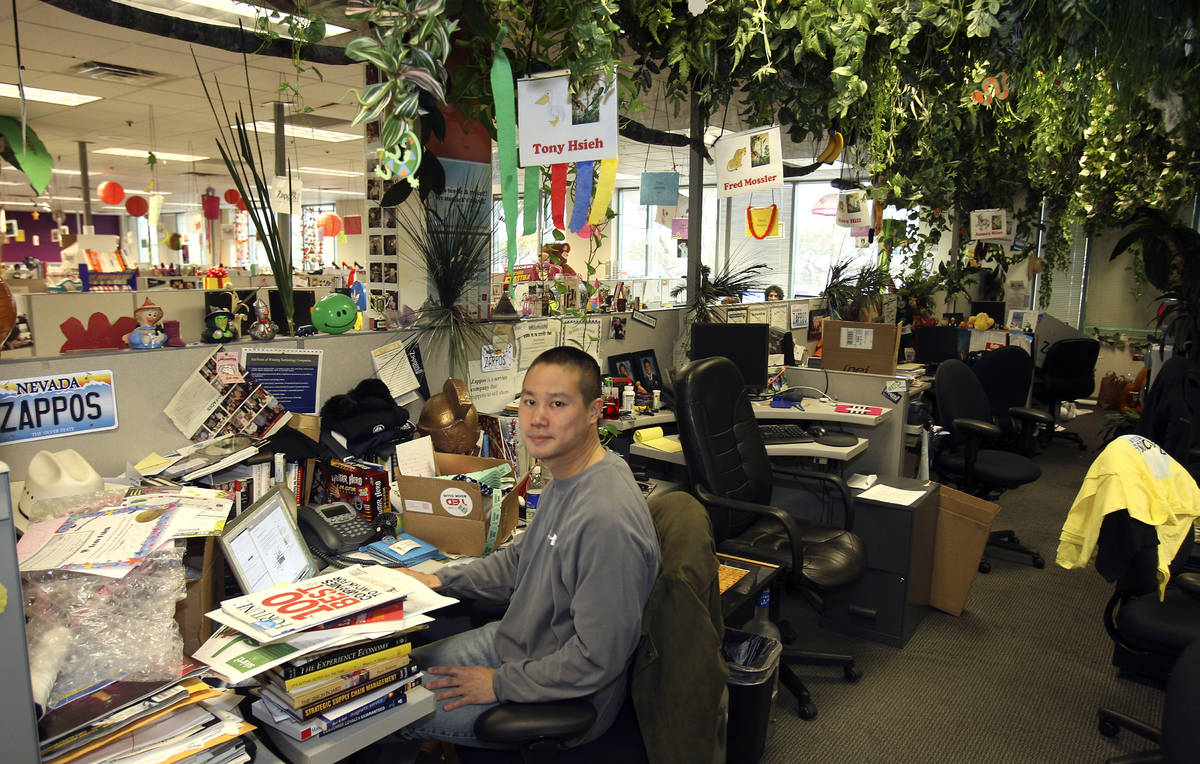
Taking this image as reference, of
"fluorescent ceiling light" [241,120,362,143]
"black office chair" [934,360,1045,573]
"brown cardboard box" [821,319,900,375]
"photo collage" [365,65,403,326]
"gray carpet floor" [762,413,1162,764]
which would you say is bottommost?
"gray carpet floor" [762,413,1162,764]

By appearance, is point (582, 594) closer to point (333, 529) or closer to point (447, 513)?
point (447, 513)

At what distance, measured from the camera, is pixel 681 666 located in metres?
1.39

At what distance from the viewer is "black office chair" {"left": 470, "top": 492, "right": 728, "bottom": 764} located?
4.41 feet

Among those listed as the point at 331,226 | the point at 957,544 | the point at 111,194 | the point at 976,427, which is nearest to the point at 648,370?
the point at 957,544

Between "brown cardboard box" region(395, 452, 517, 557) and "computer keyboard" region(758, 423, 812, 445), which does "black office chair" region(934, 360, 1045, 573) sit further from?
"brown cardboard box" region(395, 452, 517, 557)

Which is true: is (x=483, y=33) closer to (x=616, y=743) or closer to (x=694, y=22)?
(x=694, y=22)

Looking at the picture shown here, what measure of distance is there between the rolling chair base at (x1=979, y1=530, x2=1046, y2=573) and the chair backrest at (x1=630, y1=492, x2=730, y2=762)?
2956mm

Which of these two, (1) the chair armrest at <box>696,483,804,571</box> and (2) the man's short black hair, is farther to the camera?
→ (1) the chair armrest at <box>696,483,804,571</box>

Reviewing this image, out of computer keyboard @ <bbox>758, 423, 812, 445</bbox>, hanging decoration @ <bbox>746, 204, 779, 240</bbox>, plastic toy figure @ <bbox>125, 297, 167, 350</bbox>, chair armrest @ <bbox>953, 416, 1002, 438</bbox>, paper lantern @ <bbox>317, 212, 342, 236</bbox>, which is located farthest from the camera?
paper lantern @ <bbox>317, 212, 342, 236</bbox>

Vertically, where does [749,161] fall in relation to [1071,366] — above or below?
above

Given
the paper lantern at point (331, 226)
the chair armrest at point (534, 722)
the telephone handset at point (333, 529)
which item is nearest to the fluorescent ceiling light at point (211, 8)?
the telephone handset at point (333, 529)

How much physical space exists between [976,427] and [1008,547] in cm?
76

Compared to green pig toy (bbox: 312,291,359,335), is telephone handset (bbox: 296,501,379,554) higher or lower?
lower

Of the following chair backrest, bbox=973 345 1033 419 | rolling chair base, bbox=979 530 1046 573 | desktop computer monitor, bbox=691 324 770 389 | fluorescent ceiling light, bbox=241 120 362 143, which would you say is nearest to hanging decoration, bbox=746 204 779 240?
desktop computer monitor, bbox=691 324 770 389
